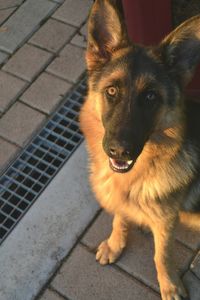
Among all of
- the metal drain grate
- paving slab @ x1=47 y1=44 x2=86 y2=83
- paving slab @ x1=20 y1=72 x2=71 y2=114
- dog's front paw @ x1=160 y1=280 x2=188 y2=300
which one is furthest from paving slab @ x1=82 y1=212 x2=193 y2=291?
paving slab @ x1=47 y1=44 x2=86 y2=83

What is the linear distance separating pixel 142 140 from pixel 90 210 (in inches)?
54.9

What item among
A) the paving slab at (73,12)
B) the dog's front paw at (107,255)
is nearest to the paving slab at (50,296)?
the dog's front paw at (107,255)

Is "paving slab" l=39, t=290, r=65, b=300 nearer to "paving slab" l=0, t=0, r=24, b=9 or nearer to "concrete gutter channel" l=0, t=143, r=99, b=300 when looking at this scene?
"concrete gutter channel" l=0, t=143, r=99, b=300

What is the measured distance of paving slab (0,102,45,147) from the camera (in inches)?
177

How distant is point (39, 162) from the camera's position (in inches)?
173

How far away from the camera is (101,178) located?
135 inches

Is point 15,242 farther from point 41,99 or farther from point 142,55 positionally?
point 142,55

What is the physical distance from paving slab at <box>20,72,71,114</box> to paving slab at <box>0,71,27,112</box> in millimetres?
89

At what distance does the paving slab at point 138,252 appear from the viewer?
3.73 m

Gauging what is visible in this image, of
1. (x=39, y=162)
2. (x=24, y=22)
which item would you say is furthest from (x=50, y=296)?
(x=24, y=22)

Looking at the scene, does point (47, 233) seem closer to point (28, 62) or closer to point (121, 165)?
point (121, 165)

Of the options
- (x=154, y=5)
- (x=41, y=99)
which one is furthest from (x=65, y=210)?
(x=154, y=5)

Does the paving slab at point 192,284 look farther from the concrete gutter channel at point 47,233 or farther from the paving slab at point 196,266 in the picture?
the concrete gutter channel at point 47,233

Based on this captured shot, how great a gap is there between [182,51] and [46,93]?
6.87 ft
